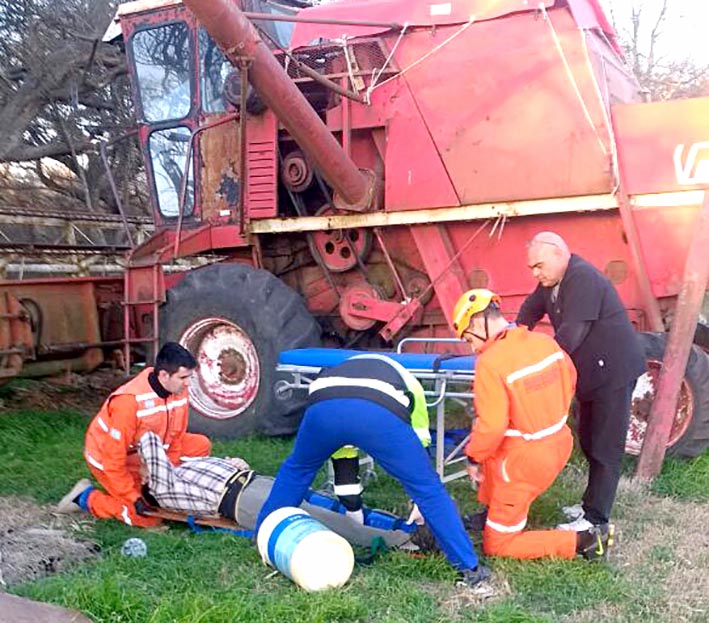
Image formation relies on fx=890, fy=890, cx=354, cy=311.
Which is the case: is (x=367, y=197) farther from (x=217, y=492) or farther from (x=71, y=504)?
(x=71, y=504)

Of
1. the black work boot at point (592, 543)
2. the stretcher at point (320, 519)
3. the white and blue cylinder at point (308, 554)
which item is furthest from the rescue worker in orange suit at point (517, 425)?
the white and blue cylinder at point (308, 554)

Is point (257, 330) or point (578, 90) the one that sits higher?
point (578, 90)

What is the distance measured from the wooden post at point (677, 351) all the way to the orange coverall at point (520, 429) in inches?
53.5

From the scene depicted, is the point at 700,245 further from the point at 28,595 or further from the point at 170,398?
the point at 28,595

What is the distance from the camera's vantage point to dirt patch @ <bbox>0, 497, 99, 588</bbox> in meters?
3.93

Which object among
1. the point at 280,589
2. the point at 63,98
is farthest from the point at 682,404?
the point at 63,98

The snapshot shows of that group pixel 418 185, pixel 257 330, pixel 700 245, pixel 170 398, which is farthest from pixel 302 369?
pixel 700 245

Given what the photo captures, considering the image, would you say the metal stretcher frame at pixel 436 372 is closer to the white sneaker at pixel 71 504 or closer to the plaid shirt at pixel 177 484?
the plaid shirt at pixel 177 484

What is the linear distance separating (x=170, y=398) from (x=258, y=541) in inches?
45.5

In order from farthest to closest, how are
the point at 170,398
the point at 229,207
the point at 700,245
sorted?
the point at 229,207 → the point at 700,245 → the point at 170,398

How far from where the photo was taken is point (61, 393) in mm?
8414

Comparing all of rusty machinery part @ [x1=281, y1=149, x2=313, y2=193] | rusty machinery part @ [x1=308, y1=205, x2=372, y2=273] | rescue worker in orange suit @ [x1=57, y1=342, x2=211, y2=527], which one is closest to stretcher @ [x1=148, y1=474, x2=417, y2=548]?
rescue worker in orange suit @ [x1=57, y1=342, x2=211, y2=527]

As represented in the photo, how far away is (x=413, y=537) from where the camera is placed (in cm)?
412

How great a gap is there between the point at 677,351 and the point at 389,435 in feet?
7.57
